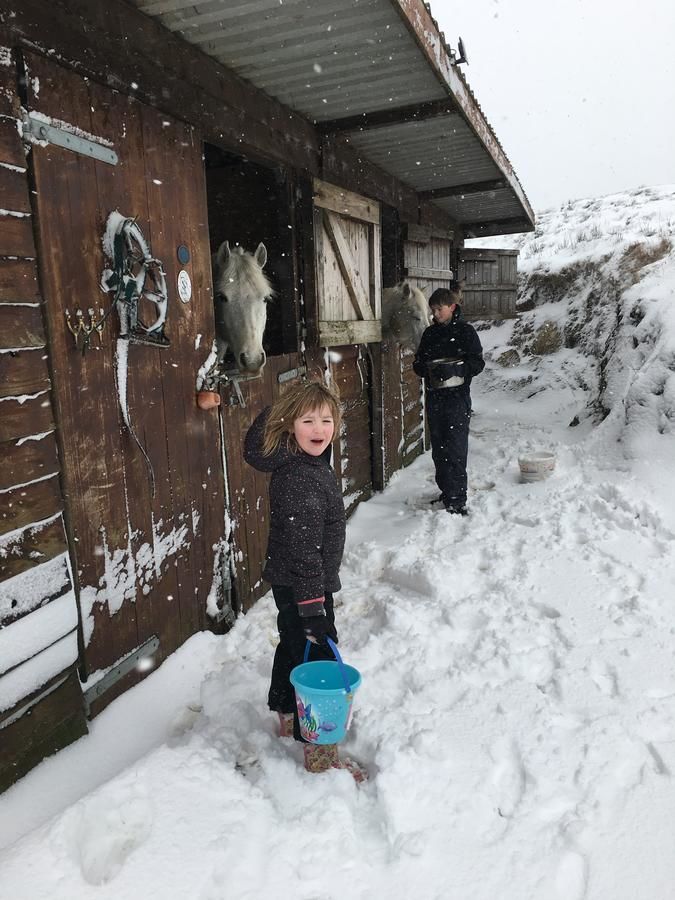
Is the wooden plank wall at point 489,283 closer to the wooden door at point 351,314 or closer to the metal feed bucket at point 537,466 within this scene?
the wooden door at point 351,314

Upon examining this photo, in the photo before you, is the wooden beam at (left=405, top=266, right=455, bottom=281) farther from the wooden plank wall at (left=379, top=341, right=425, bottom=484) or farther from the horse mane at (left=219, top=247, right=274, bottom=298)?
the horse mane at (left=219, top=247, right=274, bottom=298)

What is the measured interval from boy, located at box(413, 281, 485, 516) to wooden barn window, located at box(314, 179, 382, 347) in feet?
2.45

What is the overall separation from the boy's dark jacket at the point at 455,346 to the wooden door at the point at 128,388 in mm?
2739

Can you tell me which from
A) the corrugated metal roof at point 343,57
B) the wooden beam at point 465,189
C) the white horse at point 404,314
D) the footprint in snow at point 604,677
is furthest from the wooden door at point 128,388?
the wooden beam at point 465,189

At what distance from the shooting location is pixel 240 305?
3574 mm

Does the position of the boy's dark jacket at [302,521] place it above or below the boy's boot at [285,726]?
above

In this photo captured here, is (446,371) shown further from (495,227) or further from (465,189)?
(495,227)

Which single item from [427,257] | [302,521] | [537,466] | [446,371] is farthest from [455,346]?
[302,521]

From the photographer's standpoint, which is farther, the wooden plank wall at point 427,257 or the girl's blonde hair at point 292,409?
the wooden plank wall at point 427,257

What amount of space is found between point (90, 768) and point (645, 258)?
41.7 feet

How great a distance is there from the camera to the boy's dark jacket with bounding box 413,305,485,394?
5480 mm

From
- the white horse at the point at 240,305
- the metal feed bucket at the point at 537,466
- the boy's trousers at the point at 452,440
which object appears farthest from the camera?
the metal feed bucket at the point at 537,466

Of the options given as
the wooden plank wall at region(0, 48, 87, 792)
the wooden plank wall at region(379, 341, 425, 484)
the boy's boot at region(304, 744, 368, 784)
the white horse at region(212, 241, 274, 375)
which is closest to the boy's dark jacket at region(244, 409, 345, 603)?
the boy's boot at region(304, 744, 368, 784)

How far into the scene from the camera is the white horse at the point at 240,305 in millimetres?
3572
